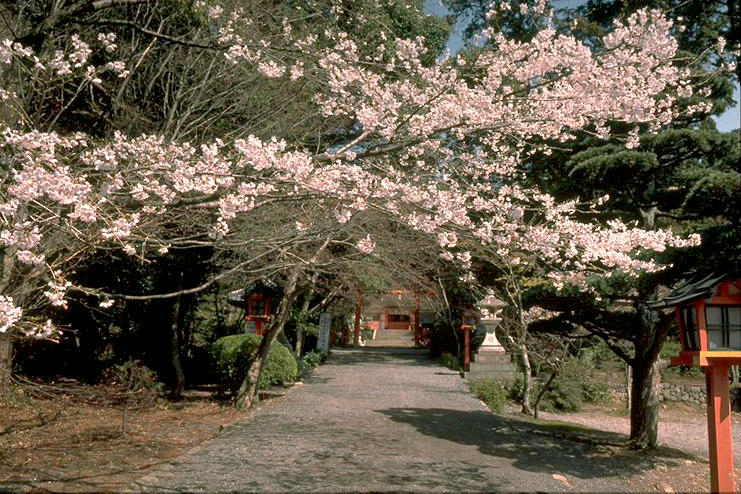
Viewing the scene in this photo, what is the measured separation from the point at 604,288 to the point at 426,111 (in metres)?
2.76

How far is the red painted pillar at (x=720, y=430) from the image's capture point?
5305mm

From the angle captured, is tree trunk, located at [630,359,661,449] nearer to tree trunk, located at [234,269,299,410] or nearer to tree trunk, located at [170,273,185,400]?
tree trunk, located at [234,269,299,410]

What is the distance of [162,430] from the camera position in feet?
29.2

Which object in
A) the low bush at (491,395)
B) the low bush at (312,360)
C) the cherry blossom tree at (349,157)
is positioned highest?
the cherry blossom tree at (349,157)

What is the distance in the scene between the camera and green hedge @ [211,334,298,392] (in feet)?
39.6

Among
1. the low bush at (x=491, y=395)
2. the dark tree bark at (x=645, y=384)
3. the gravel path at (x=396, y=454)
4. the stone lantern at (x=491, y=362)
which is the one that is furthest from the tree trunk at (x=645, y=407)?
the stone lantern at (x=491, y=362)

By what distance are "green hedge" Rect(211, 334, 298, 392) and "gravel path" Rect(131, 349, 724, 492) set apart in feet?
3.14

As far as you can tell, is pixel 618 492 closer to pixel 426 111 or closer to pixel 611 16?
pixel 426 111

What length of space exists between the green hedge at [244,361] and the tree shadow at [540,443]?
3.11 m

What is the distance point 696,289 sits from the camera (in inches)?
221

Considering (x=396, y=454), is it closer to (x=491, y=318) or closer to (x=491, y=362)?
(x=491, y=318)

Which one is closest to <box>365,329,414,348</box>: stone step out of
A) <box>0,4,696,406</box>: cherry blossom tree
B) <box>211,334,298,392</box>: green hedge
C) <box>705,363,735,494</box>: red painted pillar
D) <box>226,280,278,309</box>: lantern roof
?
<box>226,280,278,309</box>: lantern roof

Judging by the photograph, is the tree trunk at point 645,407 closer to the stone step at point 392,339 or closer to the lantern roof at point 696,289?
the lantern roof at point 696,289

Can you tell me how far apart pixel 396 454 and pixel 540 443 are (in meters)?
2.44
